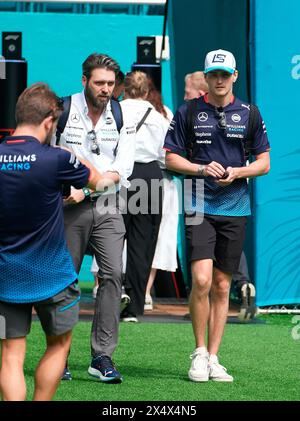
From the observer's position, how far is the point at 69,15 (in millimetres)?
15016

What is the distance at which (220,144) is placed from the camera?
7.56 metres

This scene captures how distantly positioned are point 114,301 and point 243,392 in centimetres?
106

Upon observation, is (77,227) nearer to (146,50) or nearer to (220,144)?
(220,144)

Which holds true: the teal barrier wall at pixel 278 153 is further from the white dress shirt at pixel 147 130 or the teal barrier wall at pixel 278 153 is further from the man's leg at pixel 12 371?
the man's leg at pixel 12 371

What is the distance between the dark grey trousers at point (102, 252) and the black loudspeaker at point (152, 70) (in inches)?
164

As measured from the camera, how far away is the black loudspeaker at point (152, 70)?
11523 millimetres

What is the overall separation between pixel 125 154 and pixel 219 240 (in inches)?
33.1

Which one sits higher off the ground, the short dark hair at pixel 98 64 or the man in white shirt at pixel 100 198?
the short dark hair at pixel 98 64

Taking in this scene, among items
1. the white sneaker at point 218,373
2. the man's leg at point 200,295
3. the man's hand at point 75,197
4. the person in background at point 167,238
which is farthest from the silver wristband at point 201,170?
the person in background at point 167,238

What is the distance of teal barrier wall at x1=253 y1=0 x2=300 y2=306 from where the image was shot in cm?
1047

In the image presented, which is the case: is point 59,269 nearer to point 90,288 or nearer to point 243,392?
point 243,392

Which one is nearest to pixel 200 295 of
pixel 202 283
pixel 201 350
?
pixel 202 283

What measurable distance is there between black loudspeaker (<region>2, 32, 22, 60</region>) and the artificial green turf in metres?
2.69

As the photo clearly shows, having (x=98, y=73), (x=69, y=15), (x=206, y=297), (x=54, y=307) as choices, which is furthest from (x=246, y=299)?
(x=69, y=15)
